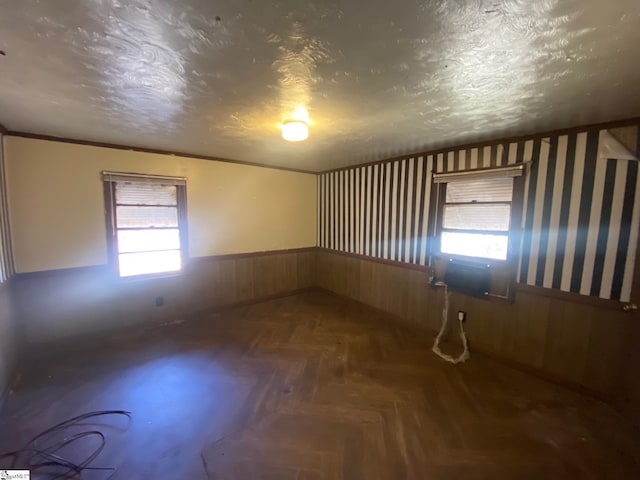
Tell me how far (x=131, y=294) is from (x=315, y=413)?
290cm

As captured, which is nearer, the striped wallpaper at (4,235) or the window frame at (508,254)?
the striped wallpaper at (4,235)

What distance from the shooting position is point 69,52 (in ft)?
4.40

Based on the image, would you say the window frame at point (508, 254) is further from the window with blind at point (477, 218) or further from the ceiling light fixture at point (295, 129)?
the ceiling light fixture at point (295, 129)

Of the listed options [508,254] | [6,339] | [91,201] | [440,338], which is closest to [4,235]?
[91,201]

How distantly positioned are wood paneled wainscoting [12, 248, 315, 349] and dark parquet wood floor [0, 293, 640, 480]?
0.32 meters

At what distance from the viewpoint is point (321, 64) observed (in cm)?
144

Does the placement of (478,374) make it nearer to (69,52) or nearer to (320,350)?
(320,350)

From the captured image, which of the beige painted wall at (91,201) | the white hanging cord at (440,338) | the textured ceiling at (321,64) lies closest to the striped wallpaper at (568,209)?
the textured ceiling at (321,64)

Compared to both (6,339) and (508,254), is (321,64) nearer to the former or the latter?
(508,254)

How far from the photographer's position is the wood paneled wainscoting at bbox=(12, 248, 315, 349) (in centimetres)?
297

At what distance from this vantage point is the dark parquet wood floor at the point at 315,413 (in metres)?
1.71

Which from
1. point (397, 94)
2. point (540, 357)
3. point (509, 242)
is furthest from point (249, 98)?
point (540, 357)

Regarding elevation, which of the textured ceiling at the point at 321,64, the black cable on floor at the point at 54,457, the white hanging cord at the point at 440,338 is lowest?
the black cable on floor at the point at 54,457

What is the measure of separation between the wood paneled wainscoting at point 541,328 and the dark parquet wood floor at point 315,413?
177mm
